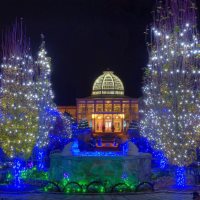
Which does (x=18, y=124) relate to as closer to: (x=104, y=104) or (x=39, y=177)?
(x=39, y=177)

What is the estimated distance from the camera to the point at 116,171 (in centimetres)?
2650

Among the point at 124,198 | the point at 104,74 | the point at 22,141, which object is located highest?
the point at 104,74

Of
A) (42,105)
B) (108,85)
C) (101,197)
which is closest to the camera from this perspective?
(101,197)

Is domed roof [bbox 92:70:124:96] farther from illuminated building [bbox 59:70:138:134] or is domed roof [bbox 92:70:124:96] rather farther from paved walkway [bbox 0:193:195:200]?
paved walkway [bbox 0:193:195:200]

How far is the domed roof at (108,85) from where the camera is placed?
138m

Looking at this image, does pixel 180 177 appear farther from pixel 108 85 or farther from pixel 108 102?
pixel 108 85

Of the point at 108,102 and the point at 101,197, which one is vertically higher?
the point at 108,102

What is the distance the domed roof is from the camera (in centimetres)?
13850

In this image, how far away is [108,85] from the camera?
457 feet

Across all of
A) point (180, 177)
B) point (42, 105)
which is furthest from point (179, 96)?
point (42, 105)

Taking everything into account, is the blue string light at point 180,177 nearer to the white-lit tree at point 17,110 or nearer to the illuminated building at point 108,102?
the white-lit tree at point 17,110

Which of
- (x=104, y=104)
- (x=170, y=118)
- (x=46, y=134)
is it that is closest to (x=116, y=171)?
(x=170, y=118)

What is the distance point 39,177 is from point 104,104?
348 feet

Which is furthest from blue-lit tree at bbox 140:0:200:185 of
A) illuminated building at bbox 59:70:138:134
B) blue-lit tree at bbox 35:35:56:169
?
illuminated building at bbox 59:70:138:134
